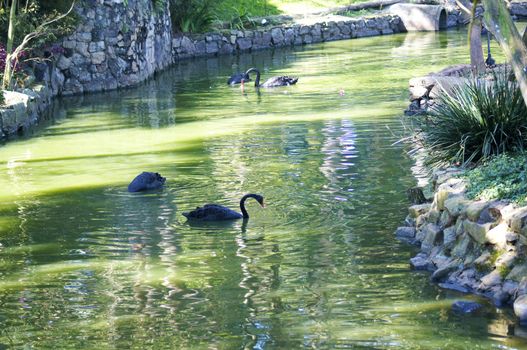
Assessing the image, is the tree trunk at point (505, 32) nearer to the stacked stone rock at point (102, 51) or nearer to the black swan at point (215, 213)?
the black swan at point (215, 213)

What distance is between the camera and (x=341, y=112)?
22.4 metres

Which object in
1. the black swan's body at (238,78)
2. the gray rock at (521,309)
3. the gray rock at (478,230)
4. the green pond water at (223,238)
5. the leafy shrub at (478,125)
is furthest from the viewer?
the black swan's body at (238,78)

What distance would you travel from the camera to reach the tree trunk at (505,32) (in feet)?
34.2

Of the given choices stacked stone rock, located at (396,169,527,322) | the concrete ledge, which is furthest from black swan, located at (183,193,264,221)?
the concrete ledge

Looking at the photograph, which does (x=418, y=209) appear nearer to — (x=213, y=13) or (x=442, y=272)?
(x=442, y=272)

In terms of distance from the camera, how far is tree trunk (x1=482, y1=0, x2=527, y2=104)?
10422mm

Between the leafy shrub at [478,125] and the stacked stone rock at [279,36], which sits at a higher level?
the stacked stone rock at [279,36]

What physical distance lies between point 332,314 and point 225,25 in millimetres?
31219

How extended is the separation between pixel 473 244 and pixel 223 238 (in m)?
3.24

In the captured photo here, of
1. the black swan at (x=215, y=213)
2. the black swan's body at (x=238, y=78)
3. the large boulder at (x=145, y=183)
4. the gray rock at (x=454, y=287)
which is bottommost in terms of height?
the gray rock at (x=454, y=287)

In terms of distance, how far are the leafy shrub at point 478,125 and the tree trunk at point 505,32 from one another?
6.77ft

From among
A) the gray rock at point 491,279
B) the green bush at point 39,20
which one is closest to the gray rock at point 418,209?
the gray rock at point 491,279

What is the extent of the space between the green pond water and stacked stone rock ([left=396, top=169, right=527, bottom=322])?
0.21 m

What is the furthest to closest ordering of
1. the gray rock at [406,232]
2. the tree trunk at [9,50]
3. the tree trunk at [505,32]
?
the tree trunk at [9,50], the gray rock at [406,232], the tree trunk at [505,32]
